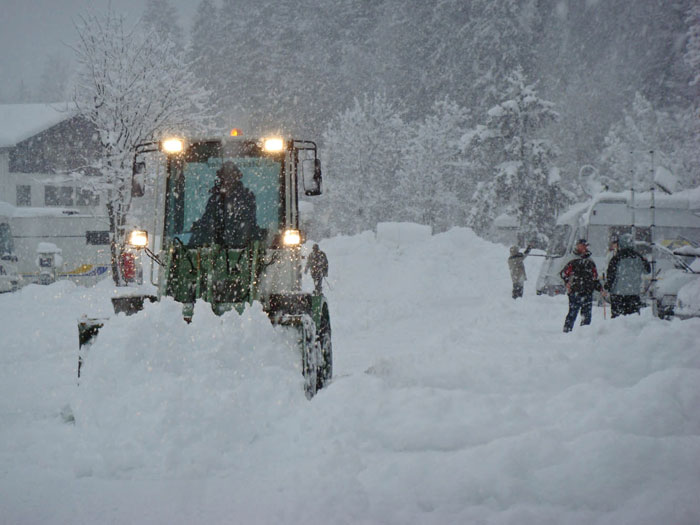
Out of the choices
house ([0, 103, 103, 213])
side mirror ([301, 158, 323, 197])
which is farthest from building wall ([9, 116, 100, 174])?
side mirror ([301, 158, 323, 197])

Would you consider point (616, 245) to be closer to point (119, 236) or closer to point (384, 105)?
point (119, 236)

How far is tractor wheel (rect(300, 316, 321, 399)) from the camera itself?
19.8 ft

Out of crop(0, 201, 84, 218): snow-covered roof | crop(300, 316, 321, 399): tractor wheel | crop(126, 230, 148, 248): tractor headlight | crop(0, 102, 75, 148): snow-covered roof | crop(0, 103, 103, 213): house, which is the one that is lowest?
crop(300, 316, 321, 399): tractor wheel

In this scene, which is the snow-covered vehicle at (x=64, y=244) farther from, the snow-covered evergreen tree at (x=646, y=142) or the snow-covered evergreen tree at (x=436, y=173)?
the snow-covered evergreen tree at (x=646, y=142)

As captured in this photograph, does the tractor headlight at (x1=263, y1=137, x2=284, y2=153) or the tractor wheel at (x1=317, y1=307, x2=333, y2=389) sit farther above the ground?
the tractor headlight at (x1=263, y1=137, x2=284, y2=153)

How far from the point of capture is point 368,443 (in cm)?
523

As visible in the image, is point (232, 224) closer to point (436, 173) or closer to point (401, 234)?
point (401, 234)

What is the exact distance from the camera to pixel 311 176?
23.6 feet

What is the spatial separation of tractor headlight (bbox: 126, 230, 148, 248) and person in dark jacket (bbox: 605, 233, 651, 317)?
8038mm

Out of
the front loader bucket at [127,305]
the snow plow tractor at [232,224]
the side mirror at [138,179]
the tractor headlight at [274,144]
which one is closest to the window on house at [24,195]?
the snow plow tractor at [232,224]

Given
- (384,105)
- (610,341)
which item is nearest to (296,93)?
(384,105)

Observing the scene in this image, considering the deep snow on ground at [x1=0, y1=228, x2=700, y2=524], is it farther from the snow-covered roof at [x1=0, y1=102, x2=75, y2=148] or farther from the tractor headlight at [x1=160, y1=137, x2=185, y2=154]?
the snow-covered roof at [x1=0, y1=102, x2=75, y2=148]

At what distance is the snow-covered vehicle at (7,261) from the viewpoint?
2100 centimetres

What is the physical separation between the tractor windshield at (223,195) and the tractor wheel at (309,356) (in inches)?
63.8
